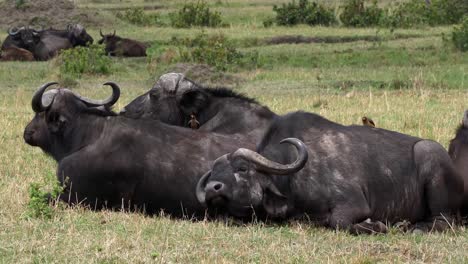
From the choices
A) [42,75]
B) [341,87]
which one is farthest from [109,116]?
[42,75]

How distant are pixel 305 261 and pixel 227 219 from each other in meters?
1.43

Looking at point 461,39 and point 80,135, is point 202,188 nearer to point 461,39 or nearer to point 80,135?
point 80,135

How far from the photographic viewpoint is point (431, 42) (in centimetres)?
2448

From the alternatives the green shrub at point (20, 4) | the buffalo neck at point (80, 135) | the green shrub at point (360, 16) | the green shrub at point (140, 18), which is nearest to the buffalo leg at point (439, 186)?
the buffalo neck at point (80, 135)

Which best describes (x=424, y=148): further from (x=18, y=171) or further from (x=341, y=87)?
(x=341, y=87)

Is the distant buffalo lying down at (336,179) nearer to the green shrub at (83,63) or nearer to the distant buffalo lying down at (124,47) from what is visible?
the green shrub at (83,63)

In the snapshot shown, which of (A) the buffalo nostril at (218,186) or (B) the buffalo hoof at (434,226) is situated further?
(B) the buffalo hoof at (434,226)

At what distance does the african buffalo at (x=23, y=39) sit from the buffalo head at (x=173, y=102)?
681 inches

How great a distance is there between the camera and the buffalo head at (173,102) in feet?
30.8

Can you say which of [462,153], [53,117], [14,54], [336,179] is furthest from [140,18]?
[336,179]

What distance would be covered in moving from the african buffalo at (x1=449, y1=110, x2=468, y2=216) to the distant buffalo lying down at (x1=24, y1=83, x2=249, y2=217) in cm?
171

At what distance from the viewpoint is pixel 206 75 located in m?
18.8

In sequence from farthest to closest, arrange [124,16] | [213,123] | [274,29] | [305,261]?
[124,16], [274,29], [213,123], [305,261]

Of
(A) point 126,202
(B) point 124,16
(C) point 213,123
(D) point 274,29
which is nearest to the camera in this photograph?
(A) point 126,202
